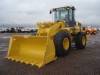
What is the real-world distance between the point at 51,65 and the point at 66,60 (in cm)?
130

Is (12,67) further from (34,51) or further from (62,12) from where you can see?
(62,12)

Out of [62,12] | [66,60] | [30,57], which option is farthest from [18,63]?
[62,12]

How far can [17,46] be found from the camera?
11727 millimetres

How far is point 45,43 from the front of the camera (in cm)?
1024

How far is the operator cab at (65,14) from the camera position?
14.8 metres

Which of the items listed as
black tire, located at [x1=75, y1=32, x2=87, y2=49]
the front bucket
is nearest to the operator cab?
black tire, located at [x1=75, y1=32, x2=87, y2=49]

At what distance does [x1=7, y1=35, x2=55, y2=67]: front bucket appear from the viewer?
10125 mm

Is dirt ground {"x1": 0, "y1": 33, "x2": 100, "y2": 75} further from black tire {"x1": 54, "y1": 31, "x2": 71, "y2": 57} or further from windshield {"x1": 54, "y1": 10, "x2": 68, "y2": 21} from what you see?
windshield {"x1": 54, "y1": 10, "x2": 68, "y2": 21}

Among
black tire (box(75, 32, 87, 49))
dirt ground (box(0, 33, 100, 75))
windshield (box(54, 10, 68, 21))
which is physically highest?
windshield (box(54, 10, 68, 21))

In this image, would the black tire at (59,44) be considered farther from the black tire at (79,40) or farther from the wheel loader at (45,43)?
the black tire at (79,40)

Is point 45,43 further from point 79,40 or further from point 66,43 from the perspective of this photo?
point 79,40

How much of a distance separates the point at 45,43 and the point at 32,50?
3.47ft

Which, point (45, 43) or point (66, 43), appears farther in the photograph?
point (66, 43)

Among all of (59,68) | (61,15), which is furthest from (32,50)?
(61,15)
